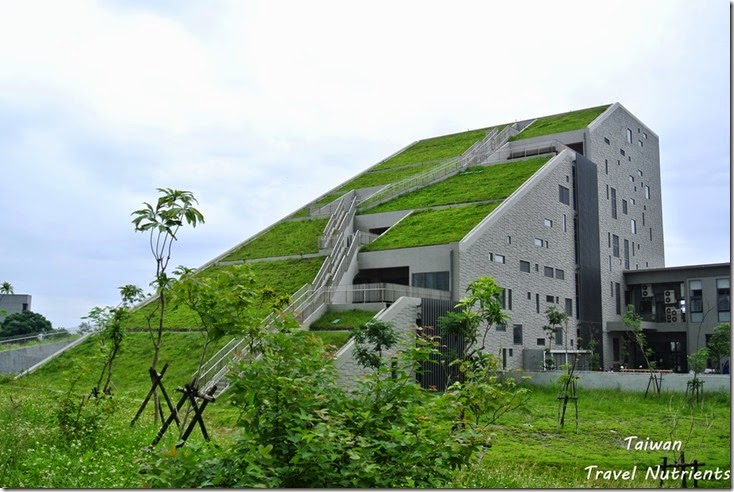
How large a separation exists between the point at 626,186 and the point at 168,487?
36748 mm

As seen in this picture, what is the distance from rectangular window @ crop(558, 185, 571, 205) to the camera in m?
29.1

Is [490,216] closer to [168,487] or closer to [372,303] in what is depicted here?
[372,303]

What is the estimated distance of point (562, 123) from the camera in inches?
1495

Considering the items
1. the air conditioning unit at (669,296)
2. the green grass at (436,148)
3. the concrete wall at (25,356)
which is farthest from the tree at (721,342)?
the concrete wall at (25,356)

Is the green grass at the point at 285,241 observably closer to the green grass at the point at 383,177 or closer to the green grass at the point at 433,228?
the green grass at the point at 433,228

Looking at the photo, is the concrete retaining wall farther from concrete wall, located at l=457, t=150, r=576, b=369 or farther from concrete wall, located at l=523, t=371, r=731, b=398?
concrete wall, located at l=457, t=150, r=576, b=369

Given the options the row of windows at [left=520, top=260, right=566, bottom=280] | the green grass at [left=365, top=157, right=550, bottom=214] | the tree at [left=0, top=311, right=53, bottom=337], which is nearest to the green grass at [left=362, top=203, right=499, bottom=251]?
the green grass at [left=365, top=157, right=550, bottom=214]

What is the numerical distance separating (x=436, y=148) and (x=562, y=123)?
28.3 feet

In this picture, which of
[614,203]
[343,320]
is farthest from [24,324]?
[614,203]

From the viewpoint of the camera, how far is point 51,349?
73.9ft

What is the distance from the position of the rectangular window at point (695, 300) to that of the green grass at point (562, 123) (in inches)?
393

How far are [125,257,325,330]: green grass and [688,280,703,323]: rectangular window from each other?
18604 mm

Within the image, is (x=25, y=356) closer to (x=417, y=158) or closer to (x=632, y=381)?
(x=632, y=381)

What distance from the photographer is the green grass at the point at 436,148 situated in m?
40.3
